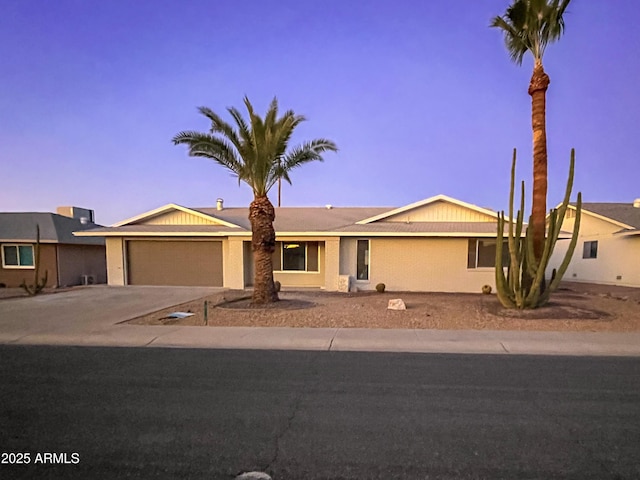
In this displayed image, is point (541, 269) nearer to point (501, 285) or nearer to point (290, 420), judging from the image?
point (501, 285)

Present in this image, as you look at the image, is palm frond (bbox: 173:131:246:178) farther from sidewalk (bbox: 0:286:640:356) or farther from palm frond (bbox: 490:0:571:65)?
palm frond (bbox: 490:0:571:65)

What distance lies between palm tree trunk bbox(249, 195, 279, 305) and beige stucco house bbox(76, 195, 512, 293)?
468 cm

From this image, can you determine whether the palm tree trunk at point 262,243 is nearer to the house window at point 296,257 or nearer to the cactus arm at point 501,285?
the house window at point 296,257

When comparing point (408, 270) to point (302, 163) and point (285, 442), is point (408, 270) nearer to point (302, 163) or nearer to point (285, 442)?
point (302, 163)

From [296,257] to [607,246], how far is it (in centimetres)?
1795

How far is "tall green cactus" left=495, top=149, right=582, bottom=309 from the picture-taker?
10.2m

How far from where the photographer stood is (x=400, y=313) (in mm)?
10711

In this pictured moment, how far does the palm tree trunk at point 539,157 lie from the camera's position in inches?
438

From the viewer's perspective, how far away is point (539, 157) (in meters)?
11.3

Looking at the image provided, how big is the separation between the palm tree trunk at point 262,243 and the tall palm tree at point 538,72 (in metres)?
8.47

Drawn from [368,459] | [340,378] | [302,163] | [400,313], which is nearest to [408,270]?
[400,313]

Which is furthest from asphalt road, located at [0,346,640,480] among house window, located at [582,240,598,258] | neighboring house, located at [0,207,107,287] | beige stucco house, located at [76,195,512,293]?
house window, located at [582,240,598,258]

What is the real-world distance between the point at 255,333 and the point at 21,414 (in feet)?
15.5

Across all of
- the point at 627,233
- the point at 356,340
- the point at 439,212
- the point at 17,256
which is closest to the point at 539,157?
the point at 439,212
